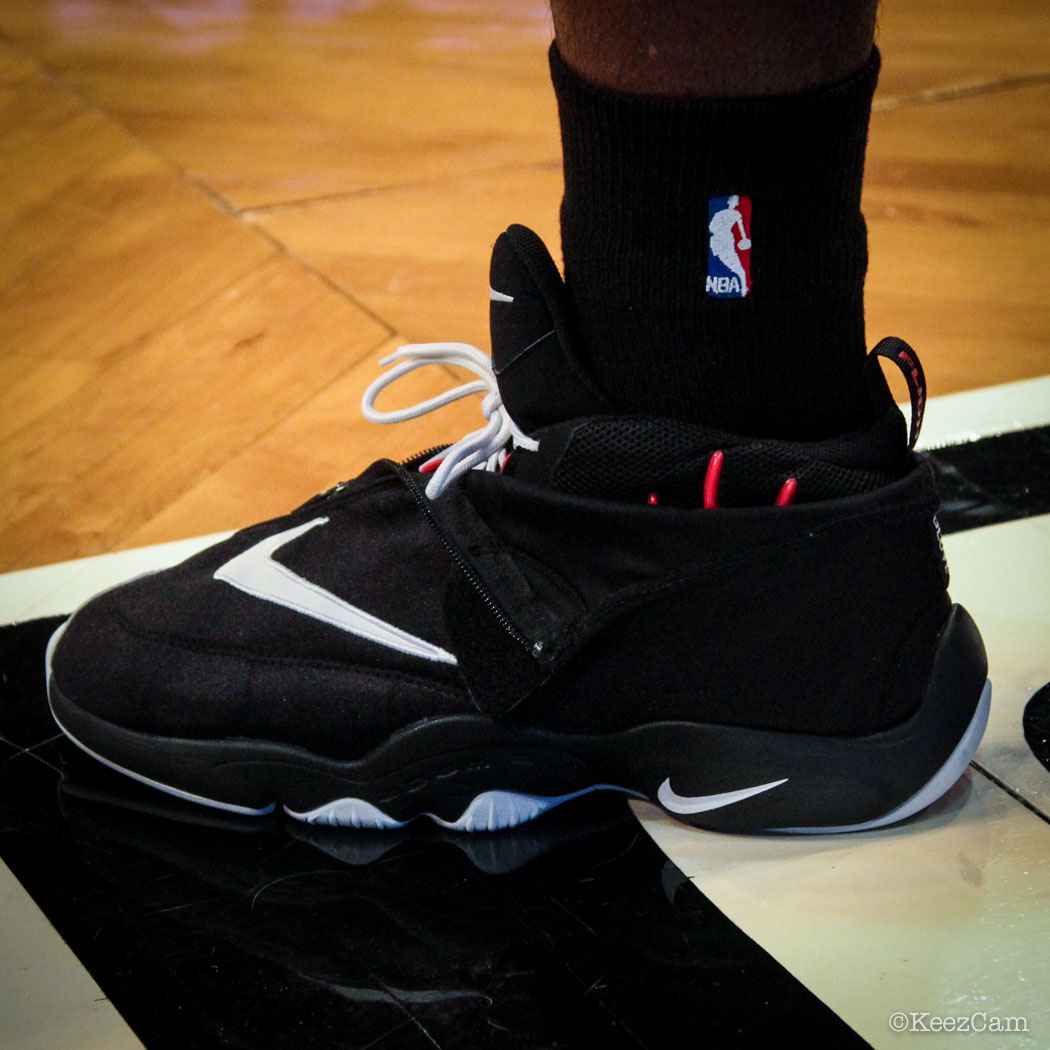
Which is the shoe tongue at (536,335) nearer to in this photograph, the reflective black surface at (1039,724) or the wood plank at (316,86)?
the reflective black surface at (1039,724)

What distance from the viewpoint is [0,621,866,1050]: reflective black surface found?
56cm

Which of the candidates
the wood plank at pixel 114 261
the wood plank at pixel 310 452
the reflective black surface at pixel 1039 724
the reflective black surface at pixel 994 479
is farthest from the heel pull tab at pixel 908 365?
the wood plank at pixel 114 261

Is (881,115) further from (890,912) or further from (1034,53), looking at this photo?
(890,912)

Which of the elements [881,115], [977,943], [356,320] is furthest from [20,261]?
[977,943]

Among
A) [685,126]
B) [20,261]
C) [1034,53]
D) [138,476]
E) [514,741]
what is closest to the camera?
[685,126]

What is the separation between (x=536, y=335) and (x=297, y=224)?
930mm

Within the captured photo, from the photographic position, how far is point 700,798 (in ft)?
2.04

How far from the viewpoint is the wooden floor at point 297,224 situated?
3.48 ft

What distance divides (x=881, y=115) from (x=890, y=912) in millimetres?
1340

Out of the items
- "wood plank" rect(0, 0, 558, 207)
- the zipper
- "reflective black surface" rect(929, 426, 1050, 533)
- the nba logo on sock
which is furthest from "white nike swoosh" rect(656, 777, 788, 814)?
"wood plank" rect(0, 0, 558, 207)

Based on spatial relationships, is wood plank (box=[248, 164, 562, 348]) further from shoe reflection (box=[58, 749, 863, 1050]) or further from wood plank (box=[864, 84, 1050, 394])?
shoe reflection (box=[58, 749, 863, 1050])

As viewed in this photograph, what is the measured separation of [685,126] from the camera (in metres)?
0.52

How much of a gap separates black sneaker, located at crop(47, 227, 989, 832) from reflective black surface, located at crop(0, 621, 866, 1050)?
28 mm

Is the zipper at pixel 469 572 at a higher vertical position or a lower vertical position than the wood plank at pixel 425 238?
higher
